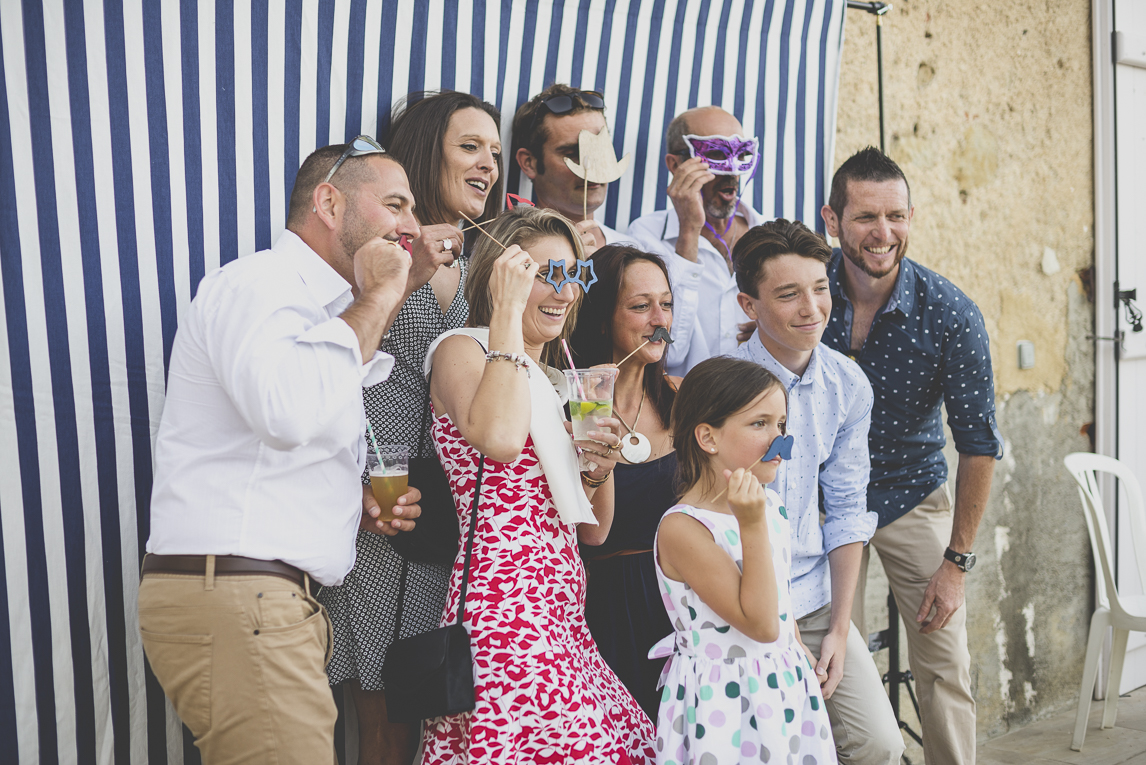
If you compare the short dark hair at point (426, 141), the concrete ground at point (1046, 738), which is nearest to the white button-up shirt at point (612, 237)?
the short dark hair at point (426, 141)

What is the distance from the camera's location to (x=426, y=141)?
2.69 m

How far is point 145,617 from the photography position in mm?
1901

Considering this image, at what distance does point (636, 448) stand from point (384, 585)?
75 centimetres

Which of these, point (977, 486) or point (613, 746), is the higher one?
point (977, 486)

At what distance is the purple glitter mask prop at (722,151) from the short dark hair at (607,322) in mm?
637

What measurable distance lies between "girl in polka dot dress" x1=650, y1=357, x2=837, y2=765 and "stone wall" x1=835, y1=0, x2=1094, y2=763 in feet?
8.10

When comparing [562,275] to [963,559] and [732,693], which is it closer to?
[732,693]

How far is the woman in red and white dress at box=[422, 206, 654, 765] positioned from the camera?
6.69 ft

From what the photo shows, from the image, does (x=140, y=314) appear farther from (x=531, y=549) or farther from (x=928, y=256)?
(x=928, y=256)

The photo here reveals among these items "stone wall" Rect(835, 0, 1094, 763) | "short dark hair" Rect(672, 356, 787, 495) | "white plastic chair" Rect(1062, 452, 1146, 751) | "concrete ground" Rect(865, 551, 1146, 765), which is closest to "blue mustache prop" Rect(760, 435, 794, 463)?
"short dark hair" Rect(672, 356, 787, 495)

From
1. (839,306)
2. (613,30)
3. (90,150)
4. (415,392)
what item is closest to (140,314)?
(90,150)

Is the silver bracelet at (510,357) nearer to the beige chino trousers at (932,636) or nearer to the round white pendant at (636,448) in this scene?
the round white pendant at (636,448)

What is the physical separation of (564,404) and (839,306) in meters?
1.45

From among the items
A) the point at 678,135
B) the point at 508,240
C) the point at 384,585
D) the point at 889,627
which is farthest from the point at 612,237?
the point at 889,627
